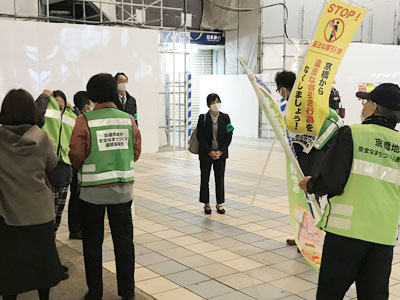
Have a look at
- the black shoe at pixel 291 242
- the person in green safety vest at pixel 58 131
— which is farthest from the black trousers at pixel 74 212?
the black shoe at pixel 291 242

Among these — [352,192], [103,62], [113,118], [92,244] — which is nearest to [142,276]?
[92,244]

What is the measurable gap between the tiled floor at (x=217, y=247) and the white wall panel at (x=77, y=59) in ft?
11.6

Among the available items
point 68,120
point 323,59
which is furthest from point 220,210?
point 323,59

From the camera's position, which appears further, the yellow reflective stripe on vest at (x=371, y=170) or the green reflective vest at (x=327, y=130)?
the green reflective vest at (x=327, y=130)

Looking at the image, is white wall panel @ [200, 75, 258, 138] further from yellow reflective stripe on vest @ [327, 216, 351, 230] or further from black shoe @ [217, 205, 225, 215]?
yellow reflective stripe on vest @ [327, 216, 351, 230]

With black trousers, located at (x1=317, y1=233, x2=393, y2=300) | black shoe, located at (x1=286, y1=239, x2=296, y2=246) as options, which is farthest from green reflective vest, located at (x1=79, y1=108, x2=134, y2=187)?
black shoe, located at (x1=286, y1=239, x2=296, y2=246)

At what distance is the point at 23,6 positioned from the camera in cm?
1132

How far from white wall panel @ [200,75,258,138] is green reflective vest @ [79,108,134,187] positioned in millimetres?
11943

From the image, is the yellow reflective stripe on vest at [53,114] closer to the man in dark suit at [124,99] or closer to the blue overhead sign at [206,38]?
the man in dark suit at [124,99]

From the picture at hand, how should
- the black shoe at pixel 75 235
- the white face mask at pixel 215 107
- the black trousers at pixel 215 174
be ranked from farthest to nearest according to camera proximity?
the black trousers at pixel 215 174 < the white face mask at pixel 215 107 < the black shoe at pixel 75 235

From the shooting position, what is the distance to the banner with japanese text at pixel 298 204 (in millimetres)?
3800

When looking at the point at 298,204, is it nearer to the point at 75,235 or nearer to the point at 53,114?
the point at 53,114

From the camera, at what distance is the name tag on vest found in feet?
12.0

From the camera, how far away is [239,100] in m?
16.1
